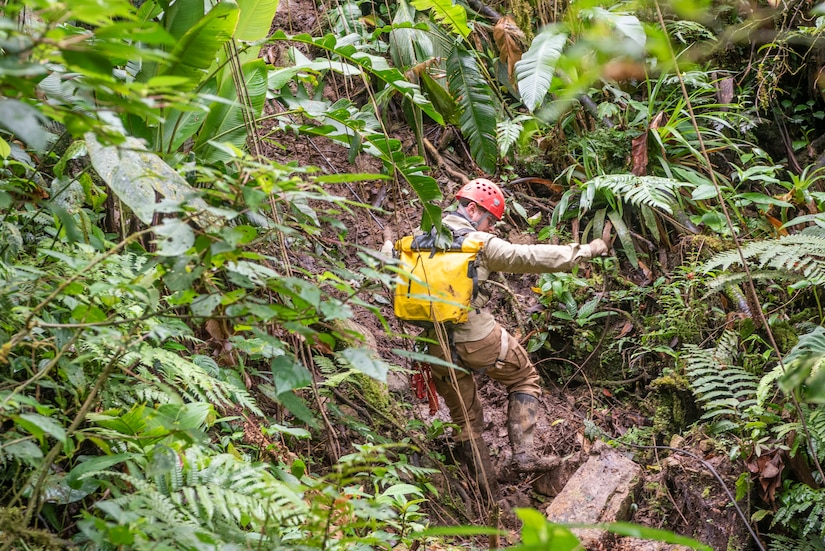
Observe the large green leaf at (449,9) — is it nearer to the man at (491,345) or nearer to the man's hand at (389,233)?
the man at (491,345)

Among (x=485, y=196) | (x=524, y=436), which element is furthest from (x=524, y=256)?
(x=524, y=436)

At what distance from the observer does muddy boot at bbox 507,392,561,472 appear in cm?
499

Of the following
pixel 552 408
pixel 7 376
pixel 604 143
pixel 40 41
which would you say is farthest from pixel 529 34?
pixel 40 41

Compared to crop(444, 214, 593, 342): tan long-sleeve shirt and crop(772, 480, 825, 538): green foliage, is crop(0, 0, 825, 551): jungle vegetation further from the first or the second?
crop(444, 214, 593, 342): tan long-sleeve shirt

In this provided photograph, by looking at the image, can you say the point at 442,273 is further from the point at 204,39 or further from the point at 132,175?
the point at 132,175

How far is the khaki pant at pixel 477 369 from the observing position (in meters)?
4.78

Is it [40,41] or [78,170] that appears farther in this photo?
[78,170]

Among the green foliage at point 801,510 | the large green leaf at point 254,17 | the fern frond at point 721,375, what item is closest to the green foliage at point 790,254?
the fern frond at point 721,375

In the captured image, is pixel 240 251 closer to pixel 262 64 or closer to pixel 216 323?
pixel 216 323

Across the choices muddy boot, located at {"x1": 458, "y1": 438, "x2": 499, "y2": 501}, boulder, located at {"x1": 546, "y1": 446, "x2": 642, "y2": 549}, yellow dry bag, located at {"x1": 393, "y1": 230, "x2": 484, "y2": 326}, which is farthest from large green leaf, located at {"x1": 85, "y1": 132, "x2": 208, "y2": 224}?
muddy boot, located at {"x1": 458, "y1": 438, "x2": 499, "y2": 501}

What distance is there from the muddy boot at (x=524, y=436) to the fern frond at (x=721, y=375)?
109cm

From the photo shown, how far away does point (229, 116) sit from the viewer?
4.18 m

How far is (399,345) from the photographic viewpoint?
560 cm

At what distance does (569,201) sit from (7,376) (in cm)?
491
